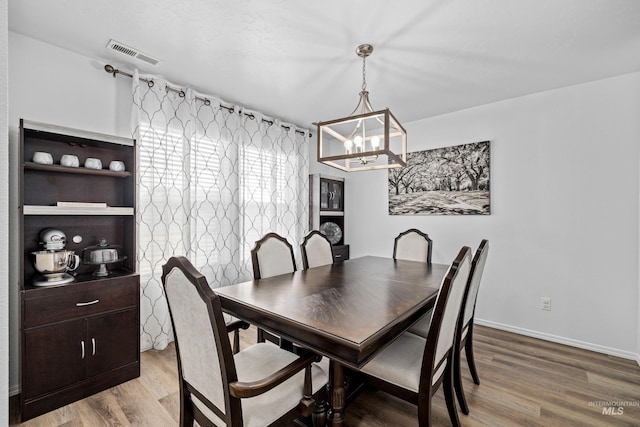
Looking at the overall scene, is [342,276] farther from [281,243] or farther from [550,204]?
[550,204]

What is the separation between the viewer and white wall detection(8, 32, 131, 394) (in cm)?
196

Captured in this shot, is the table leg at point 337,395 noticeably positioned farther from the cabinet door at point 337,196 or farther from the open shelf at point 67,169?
the cabinet door at point 337,196

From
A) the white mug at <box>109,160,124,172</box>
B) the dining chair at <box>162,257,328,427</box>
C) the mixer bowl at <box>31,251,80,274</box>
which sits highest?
the white mug at <box>109,160,124,172</box>

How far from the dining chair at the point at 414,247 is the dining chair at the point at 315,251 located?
0.82 m

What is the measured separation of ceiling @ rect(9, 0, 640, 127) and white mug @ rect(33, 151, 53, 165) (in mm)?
853

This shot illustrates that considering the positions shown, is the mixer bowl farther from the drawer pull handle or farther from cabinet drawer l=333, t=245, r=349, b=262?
cabinet drawer l=333, t=245, r=349, b=262

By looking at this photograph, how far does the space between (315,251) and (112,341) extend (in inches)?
67.2

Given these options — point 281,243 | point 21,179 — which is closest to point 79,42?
point 21,179

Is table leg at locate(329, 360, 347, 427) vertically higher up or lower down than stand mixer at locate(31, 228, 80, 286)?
lower down

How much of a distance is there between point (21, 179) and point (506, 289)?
417 centimetres

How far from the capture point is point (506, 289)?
3082 mm

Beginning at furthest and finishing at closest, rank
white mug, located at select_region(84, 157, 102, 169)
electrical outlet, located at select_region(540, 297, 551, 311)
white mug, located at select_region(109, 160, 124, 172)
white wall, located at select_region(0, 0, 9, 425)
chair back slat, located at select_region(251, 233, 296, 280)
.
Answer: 1. electrical outlet, located at select_region(540, 297, 551, 311)
2. chair back slat, located at select_region(251, 233, 296, 280)
3. white mug, located at select_region(109, 160, 124, 172)
4. white mug, located at select_region(84, 157, 102, 169)
5. white wall, located at select_region(0, 0, 9, 425)

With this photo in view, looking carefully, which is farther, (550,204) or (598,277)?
(550,204)

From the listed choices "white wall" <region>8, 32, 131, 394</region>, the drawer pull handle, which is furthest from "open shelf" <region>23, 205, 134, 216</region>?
the drawer pull handle
